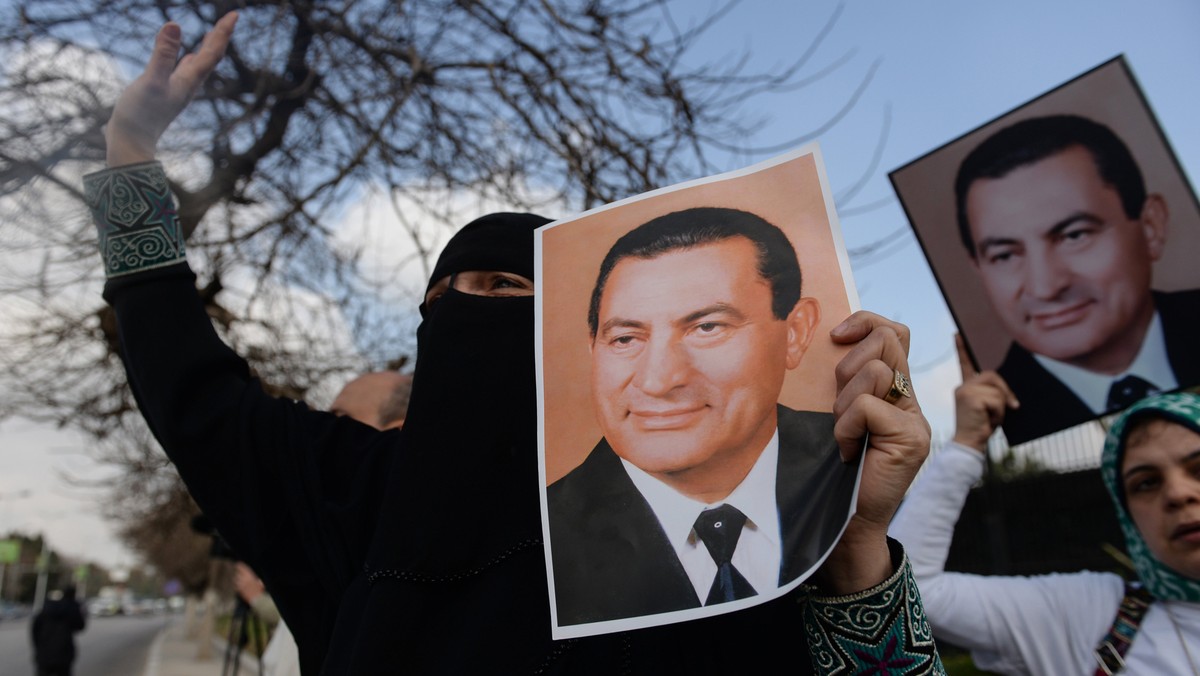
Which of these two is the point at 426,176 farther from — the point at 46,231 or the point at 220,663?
the point at 220,663

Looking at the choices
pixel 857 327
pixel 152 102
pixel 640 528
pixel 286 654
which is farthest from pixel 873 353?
pixel 286 654

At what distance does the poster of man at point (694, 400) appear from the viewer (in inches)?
38.8

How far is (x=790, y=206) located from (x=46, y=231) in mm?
4201

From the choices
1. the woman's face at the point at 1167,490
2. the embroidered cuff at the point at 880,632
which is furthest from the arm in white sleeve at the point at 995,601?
the embroidered cuff at the point at 880,632

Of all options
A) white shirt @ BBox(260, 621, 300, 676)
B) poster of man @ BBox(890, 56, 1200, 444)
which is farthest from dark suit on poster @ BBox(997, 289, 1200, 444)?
white shirt @ BBox(260, 621, 300, 676)

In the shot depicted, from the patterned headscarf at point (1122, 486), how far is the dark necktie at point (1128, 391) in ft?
0.08

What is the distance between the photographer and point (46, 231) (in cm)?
405

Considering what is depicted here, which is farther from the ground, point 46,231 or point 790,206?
point 46,231

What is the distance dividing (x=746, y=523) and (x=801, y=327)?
262 mm

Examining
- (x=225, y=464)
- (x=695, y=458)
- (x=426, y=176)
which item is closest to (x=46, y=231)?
(x=426, y=176)

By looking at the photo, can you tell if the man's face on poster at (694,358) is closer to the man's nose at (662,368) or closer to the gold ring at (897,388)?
the man's nose at (662,368)

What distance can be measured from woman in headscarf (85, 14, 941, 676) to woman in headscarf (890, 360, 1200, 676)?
98cm

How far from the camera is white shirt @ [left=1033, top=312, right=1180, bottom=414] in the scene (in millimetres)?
1841

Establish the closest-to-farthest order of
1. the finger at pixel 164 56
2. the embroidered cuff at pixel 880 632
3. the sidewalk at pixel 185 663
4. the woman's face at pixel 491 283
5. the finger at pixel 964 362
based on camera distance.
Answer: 1. the embroidered cuff at pixel 880 632
2. the woman's face at pixel 491 283
3. the finger at pixel 164 56
4. the finger at pixel 964 362
5. the sidewalk at pixel 185 663
